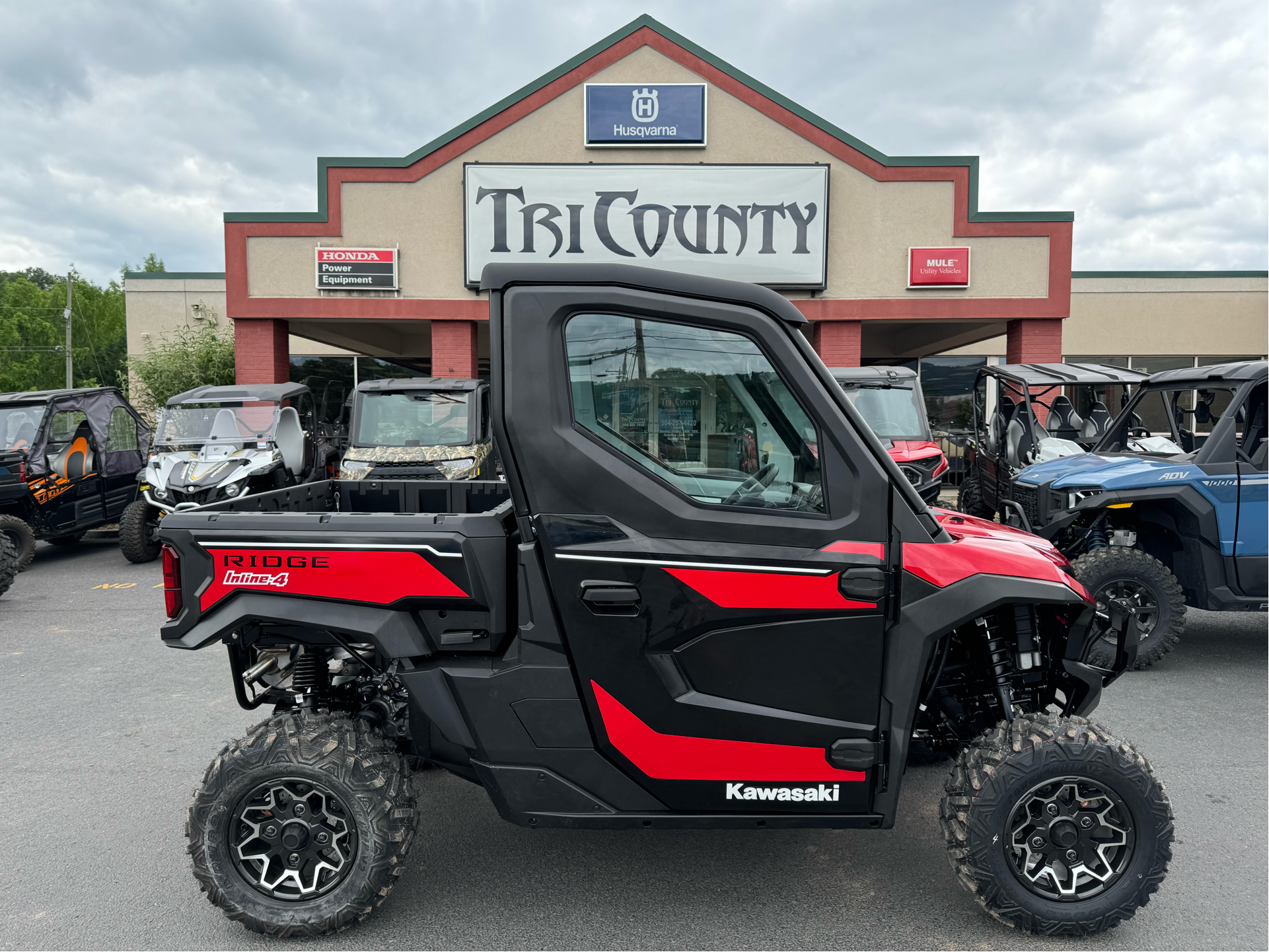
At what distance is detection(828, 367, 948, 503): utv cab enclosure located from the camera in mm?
10016

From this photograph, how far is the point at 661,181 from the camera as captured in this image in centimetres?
1548

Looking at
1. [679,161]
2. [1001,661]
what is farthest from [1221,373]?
[679,161]

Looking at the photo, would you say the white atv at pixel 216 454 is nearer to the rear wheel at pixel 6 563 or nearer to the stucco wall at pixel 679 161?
the rear wheel at pixel 6 563

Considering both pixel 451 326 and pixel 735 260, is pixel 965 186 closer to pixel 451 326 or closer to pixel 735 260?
pixel 735 260

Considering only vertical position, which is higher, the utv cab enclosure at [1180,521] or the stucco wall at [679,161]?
the stucco wall at [679,161]

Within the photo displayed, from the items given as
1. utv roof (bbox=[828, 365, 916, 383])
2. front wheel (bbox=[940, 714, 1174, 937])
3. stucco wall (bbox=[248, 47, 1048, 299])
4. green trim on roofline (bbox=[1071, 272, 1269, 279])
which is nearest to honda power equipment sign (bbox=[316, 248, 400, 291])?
stucco wall (bbox=[248, 47, 1048, 299])

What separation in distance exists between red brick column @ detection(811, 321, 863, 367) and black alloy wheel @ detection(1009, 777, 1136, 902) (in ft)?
44.6

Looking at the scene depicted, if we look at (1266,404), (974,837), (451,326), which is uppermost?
(451,326)

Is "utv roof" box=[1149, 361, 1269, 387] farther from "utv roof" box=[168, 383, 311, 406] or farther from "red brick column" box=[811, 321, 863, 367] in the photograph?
"utv roof" box=[168, 383, 311, 406]

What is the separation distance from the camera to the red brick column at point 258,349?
15.8 m

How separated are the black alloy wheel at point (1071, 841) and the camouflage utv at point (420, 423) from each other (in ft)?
27.7

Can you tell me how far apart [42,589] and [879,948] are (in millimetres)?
9338

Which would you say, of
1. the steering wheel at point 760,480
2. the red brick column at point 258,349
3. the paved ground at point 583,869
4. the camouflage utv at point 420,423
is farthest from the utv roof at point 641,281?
the red brick column at point 258,349

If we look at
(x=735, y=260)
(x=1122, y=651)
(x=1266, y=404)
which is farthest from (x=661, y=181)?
(x=1122, y=651)
